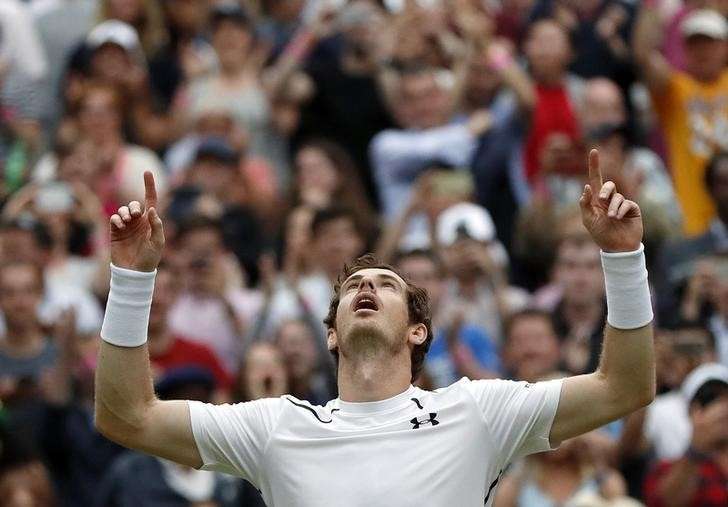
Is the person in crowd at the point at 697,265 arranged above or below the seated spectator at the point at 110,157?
below

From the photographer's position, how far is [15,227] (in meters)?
12.6

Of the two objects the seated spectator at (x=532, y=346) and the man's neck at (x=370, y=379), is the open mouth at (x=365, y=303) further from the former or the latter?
the seated spectator at (x=532, y=346)

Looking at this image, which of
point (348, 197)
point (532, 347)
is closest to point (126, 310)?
point (532, 347)

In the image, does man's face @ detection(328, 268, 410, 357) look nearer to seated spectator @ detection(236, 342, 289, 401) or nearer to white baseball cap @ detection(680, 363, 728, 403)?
white baseball cap @ detection(680, 363, 728, 403)

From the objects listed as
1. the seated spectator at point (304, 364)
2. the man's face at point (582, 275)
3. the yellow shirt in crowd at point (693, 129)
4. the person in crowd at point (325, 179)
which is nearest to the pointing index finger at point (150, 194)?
the seated spectator at point (304, 364)

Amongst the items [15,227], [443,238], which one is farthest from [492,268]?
[15,227]

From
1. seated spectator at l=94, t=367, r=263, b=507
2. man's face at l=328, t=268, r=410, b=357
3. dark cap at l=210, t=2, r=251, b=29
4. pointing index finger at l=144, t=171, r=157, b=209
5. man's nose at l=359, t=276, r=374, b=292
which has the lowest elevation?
seated spectator at l=94, t=367, r=263, b=507

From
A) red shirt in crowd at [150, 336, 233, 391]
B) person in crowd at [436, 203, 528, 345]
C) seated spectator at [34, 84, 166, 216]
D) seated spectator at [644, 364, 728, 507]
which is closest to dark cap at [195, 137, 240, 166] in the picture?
seated spectator at [34, 84, 166, 216]

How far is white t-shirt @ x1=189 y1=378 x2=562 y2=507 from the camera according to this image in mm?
6566

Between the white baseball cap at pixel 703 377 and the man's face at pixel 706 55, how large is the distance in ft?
12.3

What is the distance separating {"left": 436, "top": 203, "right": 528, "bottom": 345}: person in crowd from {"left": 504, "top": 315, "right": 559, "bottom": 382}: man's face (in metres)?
0.70

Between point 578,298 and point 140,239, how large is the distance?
541 centimetres

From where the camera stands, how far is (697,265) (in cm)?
1173

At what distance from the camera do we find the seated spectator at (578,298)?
450 inches
